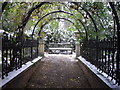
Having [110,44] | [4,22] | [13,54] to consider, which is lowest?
[13,54]

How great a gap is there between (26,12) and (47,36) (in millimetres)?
10062

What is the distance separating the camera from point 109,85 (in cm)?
254

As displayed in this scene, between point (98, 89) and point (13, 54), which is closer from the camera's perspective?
point (98, 89)

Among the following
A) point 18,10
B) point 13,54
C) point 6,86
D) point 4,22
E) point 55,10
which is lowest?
point 6,86

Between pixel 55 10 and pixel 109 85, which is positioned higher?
pixel 55 10

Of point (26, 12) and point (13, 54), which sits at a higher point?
point (26, 12)

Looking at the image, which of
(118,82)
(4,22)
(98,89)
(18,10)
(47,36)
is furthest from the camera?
(47,36)

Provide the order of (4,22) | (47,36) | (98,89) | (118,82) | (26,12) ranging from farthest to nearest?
1. (47,36)
2. (26,12)
3. (4,22)
4. (98,89)
5. (118,82)

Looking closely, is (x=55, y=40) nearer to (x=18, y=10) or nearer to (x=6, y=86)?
(x=18, y=10)

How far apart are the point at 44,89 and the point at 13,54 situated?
1.25 m

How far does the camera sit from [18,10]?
13.5 ft

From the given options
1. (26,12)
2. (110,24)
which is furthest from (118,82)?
(26,12)

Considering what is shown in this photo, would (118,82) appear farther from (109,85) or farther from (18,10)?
(18,10)

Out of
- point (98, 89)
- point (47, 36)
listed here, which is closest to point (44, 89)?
point (98, 89)
